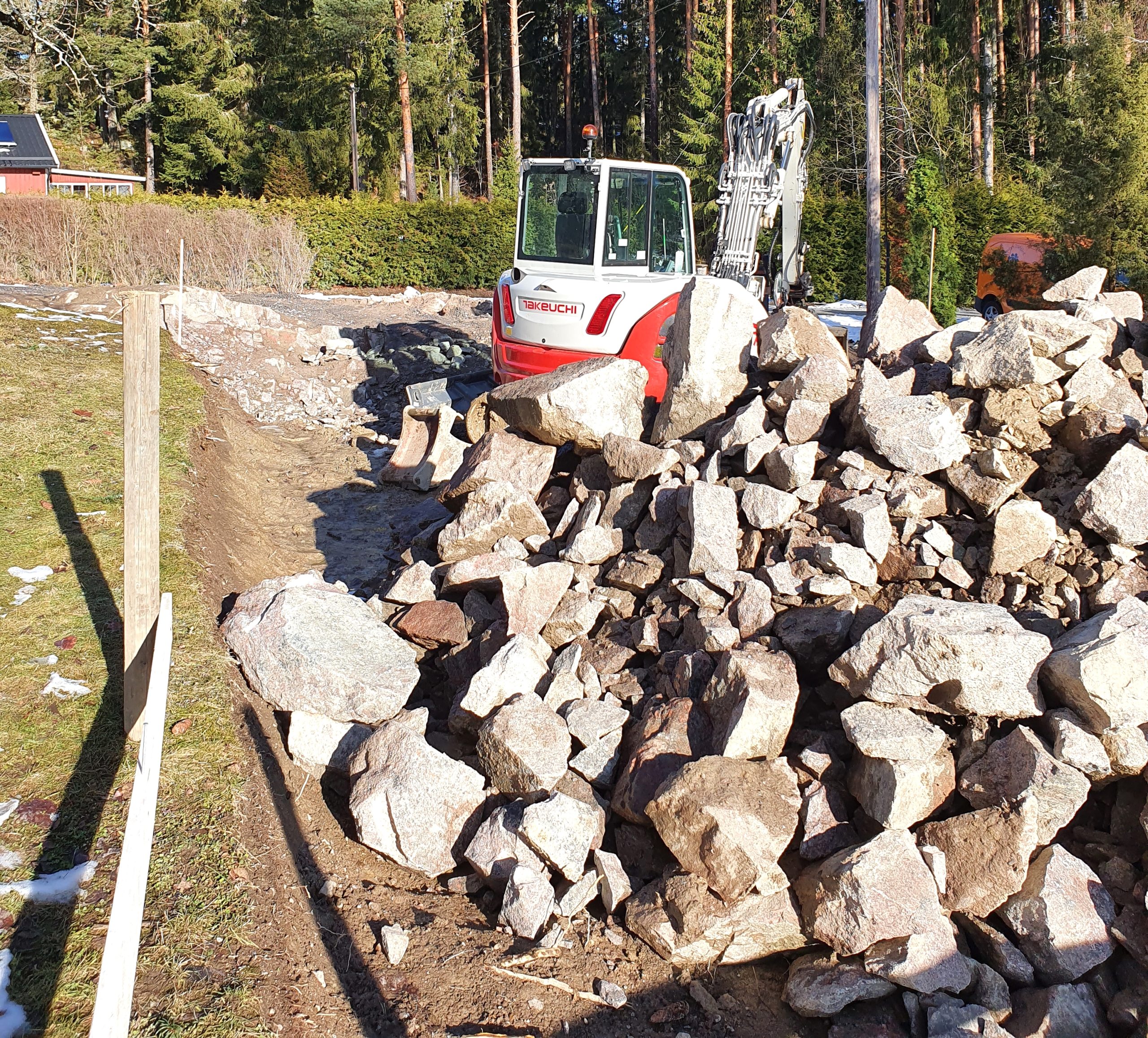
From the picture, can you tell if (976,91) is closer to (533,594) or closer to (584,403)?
(584,403)

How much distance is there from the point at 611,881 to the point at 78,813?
214cm

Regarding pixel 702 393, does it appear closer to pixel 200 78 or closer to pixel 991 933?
pixel 991 933

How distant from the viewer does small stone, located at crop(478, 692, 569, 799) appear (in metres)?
4.30

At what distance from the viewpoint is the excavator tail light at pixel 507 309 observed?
9453mm

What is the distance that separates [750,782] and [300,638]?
2404mm

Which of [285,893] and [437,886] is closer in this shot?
[285,893]

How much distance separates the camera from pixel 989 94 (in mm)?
27500

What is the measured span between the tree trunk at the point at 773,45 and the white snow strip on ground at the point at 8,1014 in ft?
112

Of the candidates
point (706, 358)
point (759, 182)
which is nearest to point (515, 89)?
point (759, 182)

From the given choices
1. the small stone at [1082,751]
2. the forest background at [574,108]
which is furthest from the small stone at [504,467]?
the forest background at [574,108]

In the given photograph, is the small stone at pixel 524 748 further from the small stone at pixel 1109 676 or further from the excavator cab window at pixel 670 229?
the excavator cab window at pixel 670 229

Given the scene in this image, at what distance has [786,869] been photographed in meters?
4.09

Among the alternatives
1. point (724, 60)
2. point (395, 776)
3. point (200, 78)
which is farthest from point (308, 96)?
point (395, 776)

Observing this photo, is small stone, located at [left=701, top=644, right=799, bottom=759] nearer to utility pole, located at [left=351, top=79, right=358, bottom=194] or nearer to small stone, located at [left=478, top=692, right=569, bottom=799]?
small stone, located at [left=478, top=692, right=569, bottom=799]
